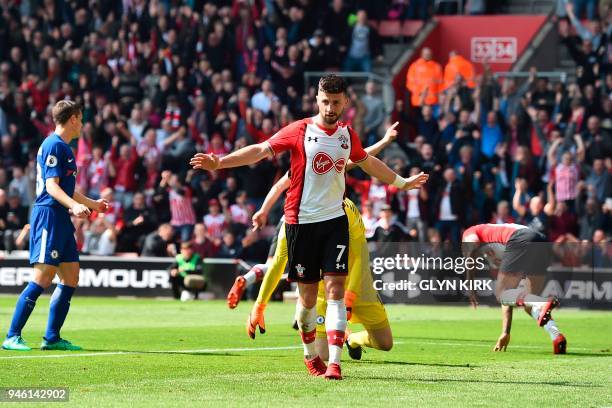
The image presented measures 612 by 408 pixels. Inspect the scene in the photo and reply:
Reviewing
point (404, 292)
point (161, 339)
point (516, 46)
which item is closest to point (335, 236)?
point (161, 339)

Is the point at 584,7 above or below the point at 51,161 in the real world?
above

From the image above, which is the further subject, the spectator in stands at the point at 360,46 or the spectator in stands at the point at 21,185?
the spectator in stands at the point at 21,185

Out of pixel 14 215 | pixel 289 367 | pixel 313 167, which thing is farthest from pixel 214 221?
pixel 313 167

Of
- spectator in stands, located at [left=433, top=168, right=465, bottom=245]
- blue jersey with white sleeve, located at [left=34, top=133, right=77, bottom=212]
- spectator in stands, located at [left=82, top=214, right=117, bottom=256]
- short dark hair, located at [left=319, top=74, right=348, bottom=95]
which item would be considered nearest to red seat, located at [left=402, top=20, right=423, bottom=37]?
spectator in stands, located at [left=433, top=168, right=465, bottom=245]

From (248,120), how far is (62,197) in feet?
53.6

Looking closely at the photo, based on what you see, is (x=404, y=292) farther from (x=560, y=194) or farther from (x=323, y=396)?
(x=323, y=396)

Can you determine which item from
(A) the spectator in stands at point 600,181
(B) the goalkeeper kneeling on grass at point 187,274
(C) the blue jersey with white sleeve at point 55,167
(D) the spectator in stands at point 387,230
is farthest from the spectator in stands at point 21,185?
(C) the blue jersey with white sleeve at point 55,167

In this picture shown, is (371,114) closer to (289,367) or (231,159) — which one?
(289,367)

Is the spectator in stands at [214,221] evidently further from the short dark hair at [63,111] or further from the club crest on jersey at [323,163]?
the club crest on jersey at [323,163]

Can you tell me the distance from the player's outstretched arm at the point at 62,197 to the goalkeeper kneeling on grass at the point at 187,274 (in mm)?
13354

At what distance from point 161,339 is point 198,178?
13.7 m

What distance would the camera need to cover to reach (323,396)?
31.3ft

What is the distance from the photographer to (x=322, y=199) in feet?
36.2

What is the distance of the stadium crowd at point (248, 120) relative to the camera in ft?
85.5
